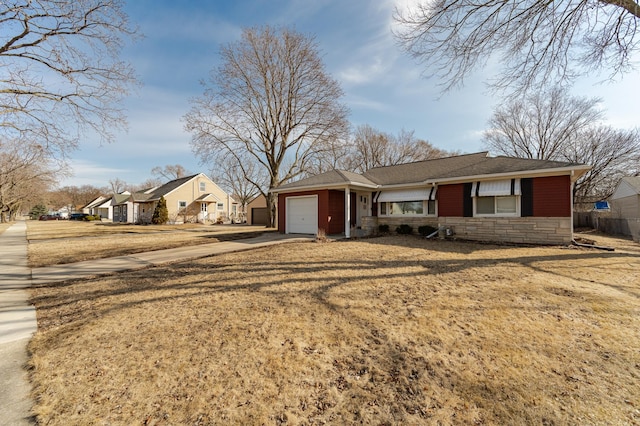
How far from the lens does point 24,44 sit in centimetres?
759

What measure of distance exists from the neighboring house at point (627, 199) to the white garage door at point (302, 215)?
20.2m

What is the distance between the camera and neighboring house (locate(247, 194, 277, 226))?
1202 inches

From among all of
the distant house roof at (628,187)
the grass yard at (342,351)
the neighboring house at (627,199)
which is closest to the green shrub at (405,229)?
the grass yard at (342,351)

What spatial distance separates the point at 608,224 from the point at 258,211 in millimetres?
29421

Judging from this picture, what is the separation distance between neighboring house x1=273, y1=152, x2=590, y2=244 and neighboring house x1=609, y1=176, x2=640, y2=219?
462 inches

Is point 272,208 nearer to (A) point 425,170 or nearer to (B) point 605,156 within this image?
(A) point 425,170

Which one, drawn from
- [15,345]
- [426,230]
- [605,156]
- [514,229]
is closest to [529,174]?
[514,229]

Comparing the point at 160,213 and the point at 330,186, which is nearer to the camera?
the point at 330,186

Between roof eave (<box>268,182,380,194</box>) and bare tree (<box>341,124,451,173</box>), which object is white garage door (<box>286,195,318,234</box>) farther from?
bare tree (<box>341,124,451,173</box>)

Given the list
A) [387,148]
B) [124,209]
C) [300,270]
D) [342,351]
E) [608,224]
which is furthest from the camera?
[124,209]

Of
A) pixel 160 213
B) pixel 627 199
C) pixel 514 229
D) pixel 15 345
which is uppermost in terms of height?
pixel 627 199

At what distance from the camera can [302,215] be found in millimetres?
15562

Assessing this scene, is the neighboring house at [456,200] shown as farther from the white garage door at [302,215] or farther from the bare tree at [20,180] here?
the bare tree at [20,180]

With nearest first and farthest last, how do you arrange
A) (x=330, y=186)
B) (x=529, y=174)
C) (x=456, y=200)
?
(x=529, y=174), (x=456, y=200), (x=330, y=186)
